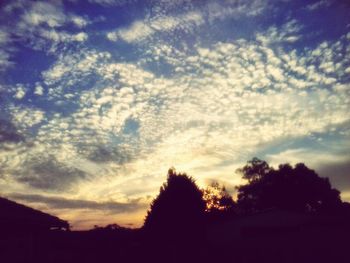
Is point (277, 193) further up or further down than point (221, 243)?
further up

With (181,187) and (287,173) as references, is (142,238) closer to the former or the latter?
(181,187)

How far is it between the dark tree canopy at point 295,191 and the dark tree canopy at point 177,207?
31193 mm

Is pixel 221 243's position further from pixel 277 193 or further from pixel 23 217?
pixel 277 193

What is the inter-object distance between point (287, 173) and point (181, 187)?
3454 centimetres

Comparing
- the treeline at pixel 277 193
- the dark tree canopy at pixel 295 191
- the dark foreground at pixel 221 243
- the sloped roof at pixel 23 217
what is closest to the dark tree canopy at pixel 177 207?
the dark foreground at pixel 221 243

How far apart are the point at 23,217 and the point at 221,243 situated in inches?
871

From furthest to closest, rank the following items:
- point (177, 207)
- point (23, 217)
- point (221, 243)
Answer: point (177, 207)
point (221, 243)
point (23, 217)

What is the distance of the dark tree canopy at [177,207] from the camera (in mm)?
34344

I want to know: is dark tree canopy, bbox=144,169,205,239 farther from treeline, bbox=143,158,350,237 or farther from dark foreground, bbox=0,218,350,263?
treeline, bbox=143,158,350,237

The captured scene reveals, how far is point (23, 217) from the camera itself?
11914mm

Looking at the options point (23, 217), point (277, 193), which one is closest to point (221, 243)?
point (23, 217)

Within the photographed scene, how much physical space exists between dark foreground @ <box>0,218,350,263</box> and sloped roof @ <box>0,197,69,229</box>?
2.39 feet

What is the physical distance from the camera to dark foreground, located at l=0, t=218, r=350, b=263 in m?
16.4

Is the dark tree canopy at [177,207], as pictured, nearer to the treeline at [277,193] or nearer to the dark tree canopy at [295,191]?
the treeline at [277,193]
